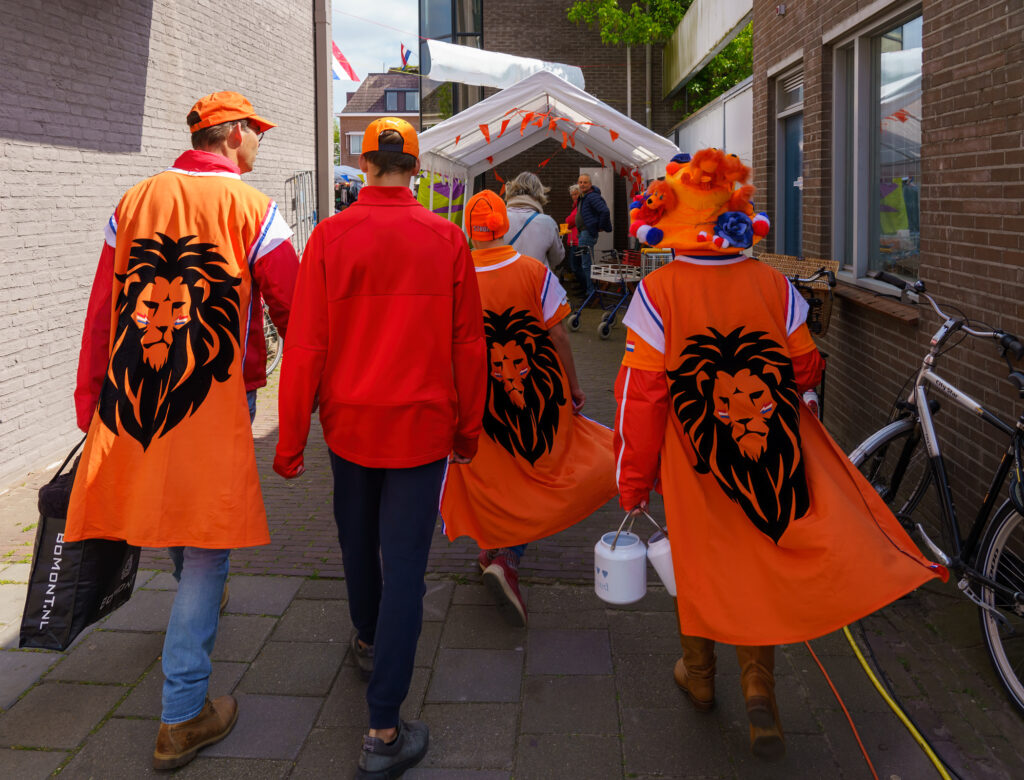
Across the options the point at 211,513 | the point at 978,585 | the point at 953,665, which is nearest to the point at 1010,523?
the point at 978,585

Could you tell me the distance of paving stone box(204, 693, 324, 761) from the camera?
129 inches

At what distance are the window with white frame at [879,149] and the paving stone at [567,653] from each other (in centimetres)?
315

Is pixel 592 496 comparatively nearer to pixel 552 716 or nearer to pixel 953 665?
pixel 552 716

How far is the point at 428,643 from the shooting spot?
4.12 m

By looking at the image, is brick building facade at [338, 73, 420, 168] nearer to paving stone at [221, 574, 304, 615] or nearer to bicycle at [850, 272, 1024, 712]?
paving stone at [221, 574, 304, 615]

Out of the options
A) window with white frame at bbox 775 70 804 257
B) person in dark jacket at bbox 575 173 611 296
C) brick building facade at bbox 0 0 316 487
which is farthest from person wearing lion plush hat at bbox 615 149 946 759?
person in dark jacket at bbox 575 173 611 296

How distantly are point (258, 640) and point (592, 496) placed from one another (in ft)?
5.23

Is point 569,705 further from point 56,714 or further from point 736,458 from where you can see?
point 56,714

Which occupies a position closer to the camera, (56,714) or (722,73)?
(56,714)

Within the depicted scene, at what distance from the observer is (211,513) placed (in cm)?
315

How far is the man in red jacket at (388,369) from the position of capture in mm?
3053

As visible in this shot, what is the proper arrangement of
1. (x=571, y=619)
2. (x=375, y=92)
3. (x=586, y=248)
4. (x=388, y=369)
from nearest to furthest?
1. (x=388, y=369)
2. (x=571, y=619)
3. (x=586, y=248)
4. (x=375, y=92)

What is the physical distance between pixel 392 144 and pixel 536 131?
29.2ft

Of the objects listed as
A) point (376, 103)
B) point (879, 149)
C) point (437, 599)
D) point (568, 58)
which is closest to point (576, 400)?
point (437, 599)
